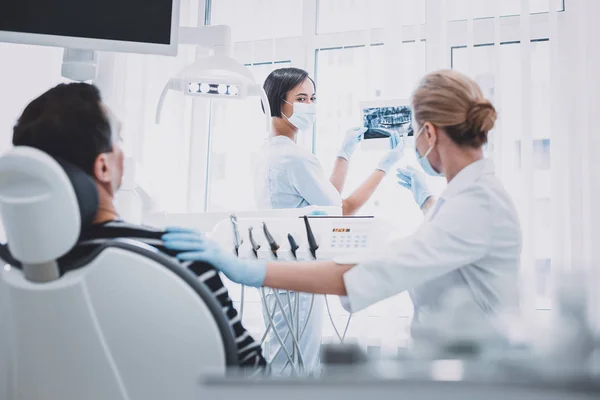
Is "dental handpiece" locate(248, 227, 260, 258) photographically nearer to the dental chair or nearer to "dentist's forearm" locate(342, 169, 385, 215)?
"dentist's forearm" locate(342, 169, 385, 215)

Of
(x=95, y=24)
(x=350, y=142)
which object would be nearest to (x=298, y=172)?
(x=350, y=142)

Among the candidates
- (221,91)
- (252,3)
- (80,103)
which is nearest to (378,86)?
(252,3)

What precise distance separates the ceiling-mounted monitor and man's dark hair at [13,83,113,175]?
0.59 m

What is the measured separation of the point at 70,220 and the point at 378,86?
2180 millimetres

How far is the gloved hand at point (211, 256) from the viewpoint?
120 cm

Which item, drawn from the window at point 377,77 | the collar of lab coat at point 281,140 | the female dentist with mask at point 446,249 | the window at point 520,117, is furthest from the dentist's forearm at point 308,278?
the window at point 520,117

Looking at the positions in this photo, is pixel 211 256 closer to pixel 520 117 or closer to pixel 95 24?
pixel 95 24

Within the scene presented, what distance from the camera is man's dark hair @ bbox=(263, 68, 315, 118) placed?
2.60 metres

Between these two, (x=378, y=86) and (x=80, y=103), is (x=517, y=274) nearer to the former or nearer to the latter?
(x=80, y=103)

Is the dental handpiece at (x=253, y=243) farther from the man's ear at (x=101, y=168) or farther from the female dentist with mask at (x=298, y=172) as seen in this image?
the man's ear at (x=101, y=168)

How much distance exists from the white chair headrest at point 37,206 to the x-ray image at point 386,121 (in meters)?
1.67

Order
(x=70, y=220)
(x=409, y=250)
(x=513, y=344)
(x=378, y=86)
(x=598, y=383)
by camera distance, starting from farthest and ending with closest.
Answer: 1. (x=378, y=86)
2. (x=409, y=250)
3. (x=70, y=220)
4. (x=513, y=344)
5. (x=598, y=383)

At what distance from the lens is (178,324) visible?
3.15 ft

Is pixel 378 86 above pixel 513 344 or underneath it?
above
